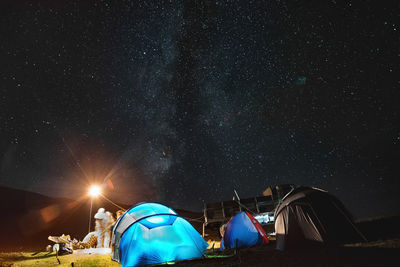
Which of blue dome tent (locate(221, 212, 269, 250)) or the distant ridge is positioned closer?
blue dome tent (locate(221, 212, 269, 250))

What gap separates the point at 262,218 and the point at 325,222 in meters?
8.44

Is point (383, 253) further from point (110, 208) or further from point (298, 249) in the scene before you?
point (110, 208)

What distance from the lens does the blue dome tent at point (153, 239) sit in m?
7.02

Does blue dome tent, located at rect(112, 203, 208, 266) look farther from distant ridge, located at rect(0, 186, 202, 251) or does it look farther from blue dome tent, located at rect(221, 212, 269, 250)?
distant ridge, located at rect(0, 186, 202, 251)

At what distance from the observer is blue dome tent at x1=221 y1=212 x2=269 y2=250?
9.86 metres

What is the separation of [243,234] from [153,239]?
15.5 feet

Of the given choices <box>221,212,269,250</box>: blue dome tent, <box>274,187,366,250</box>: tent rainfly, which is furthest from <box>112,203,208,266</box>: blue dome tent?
<box>274,187,366,250</box>: tent rainfly

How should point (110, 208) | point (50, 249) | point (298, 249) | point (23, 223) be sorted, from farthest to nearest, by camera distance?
point (110, 208) → point (23, 223) → point (50, 249) → point (298, 249)

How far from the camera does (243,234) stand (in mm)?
9961

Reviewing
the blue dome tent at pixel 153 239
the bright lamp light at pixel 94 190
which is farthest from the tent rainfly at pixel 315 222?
the bright lamp light at pixel 94 190

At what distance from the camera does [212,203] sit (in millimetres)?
16203

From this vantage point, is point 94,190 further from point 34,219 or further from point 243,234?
point 34,219

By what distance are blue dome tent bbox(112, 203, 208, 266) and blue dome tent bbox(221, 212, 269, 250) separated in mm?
2573

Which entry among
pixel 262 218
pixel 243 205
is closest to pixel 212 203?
pixel 243 205
